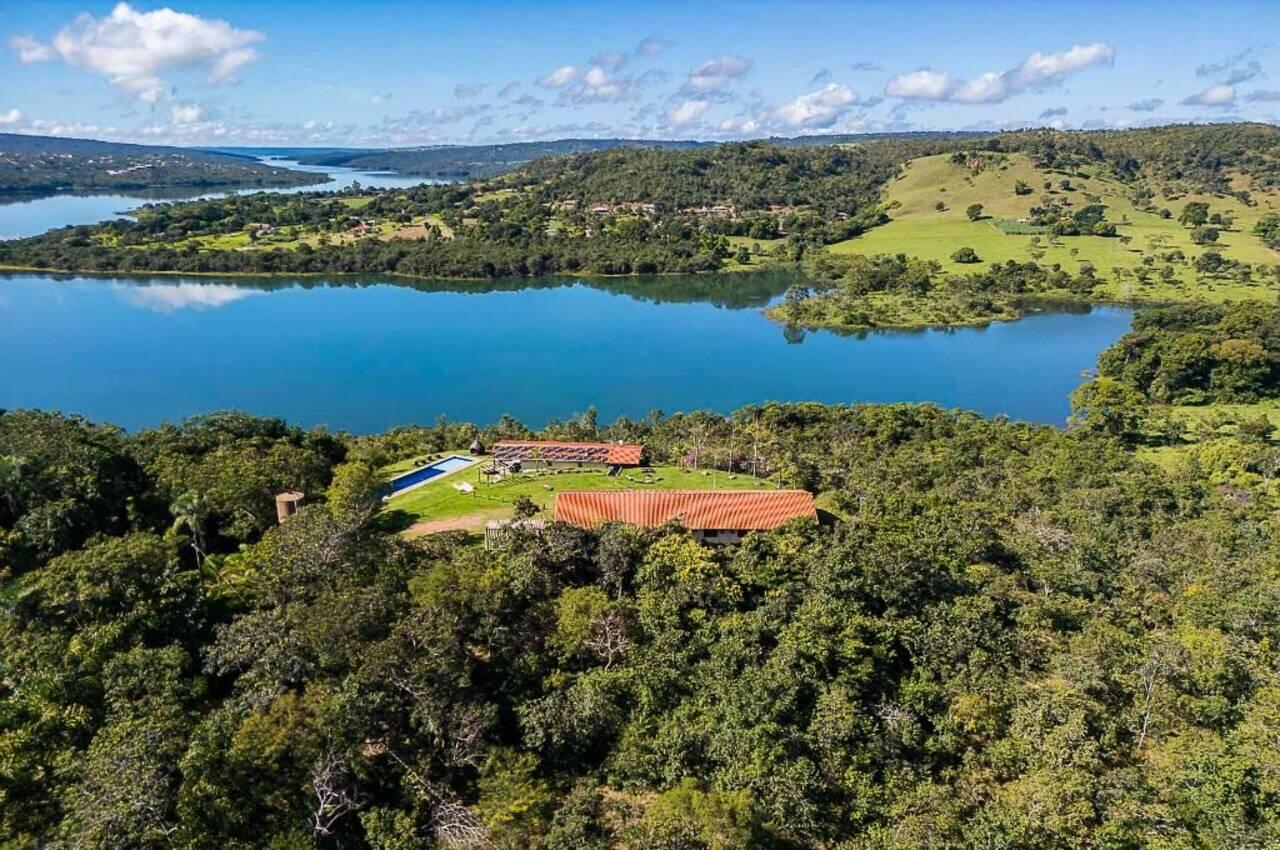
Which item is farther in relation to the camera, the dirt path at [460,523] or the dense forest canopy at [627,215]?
the dense forest canopy at [627,215]

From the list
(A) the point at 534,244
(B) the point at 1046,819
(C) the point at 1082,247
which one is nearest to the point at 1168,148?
(C) the point at 1082,247

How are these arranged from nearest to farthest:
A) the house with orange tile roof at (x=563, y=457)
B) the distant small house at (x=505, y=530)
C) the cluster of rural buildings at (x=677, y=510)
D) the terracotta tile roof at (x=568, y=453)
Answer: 1. the distant small house at (x=505, y=530)
2. the cluster of rural buildings at (x=677, y=510)
3. the house with orange tile roof at (x=563, y=457)
4. the terracotta tile roof at (x=568, y=453)

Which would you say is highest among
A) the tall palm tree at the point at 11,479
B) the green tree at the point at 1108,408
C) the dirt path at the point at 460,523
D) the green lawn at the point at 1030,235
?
the green lawn at the point at 1030,235

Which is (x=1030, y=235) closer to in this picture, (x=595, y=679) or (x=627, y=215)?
(x=627, y=215)

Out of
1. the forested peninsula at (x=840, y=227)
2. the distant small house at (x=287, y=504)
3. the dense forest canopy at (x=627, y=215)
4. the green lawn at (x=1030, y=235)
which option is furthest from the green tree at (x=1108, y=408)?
the distant small house at (x=287, y=504)

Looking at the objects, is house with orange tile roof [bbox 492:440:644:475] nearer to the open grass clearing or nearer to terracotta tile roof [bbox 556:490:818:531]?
the open grass clearing

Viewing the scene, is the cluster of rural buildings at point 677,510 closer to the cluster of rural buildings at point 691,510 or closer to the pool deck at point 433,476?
the cluster of rural buildings at point 691,510

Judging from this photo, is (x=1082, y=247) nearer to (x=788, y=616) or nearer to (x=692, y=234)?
(x=692, y=234)

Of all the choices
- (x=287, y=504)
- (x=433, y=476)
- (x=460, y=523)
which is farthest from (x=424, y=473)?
(x=287, y=504)

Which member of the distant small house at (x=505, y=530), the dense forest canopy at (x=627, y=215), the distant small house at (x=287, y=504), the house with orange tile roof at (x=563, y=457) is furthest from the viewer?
the dense forest canopy at (x=627, y=215)

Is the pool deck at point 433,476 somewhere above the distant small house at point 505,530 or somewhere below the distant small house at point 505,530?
below
